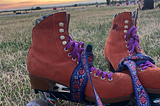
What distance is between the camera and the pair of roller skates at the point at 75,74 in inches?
47.0

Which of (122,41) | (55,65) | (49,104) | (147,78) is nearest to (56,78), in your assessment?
(55,65)

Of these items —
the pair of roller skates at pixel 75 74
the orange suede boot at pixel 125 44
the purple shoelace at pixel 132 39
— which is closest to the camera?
the pair of roller skates at pixel 75 74

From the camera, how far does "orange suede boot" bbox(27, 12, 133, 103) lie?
1.21 m

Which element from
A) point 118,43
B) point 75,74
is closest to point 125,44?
point 118,43

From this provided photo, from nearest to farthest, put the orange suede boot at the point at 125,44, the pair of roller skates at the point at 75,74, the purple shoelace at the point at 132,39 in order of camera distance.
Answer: the pair of roller skates at the point at 75,74 < the orange suede boot at the point at 125,44 < the purple shoelace at the point at 132,39

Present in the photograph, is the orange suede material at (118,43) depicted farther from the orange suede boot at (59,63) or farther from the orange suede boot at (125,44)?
the orange suede boot at (59,63)

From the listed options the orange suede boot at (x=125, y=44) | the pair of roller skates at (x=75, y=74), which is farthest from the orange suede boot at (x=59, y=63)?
the orange suede boot at (x=125, y=44)

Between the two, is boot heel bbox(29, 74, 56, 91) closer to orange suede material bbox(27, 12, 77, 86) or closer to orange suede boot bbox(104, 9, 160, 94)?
orange suede material bbox(27, 12, 77, 86)

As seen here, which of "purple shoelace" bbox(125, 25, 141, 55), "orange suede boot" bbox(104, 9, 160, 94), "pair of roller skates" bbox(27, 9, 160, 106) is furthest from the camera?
"purple shoelace" bbox(125, 25, 141, 55)

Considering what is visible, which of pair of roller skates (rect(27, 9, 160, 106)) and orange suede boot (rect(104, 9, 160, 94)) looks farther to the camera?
orange suede boot (rect(104, 9, 160, 94))

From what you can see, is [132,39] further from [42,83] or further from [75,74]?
[42,83]

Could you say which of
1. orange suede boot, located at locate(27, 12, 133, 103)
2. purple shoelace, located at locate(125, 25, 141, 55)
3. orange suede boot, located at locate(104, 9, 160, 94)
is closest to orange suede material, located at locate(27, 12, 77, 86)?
orange suede boot, located at locate(27, 12, 133, 103)

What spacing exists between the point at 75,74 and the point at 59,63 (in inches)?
6.4

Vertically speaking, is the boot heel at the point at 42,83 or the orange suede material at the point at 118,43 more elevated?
the orange suede material at the point at 118,43
